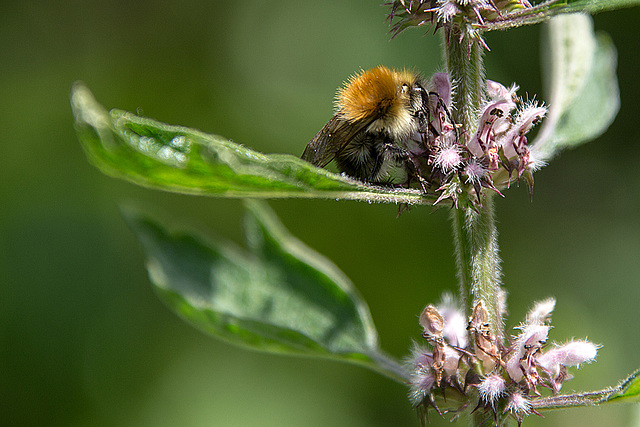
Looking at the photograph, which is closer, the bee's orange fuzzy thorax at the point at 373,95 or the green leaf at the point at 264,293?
the bee's orange fuzzy thorax at the point at 373,95

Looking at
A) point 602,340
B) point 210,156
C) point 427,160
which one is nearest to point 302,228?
point 602,340

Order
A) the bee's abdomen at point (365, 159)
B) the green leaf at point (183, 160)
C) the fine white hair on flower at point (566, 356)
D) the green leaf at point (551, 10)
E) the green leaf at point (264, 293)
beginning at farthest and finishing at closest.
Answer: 1. the green leaf at point (264, 293)
2. the bee's abdomen at point (365, 159)
3. the fine white hair on flower at point (566, 356)
4. the green leaf at point (551, 10)
5. the green leaf at point (183, 160)

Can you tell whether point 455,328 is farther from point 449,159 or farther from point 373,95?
point 373,95

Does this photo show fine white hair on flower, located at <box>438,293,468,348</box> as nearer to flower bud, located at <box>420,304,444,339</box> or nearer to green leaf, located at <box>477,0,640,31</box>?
flower bud, located at <box>420,304,444,339</box>

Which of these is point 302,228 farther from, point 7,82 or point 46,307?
point 7,82

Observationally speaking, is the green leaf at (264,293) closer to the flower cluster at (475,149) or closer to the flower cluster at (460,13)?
the flower cluster at (475,149)

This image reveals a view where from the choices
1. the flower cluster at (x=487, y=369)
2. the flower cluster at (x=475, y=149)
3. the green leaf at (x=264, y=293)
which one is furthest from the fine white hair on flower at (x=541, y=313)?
the green leaf at (x=264, y=293)

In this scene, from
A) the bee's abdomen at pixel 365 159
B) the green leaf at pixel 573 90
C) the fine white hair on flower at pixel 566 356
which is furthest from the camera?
the green leaf at pixel 573 90
